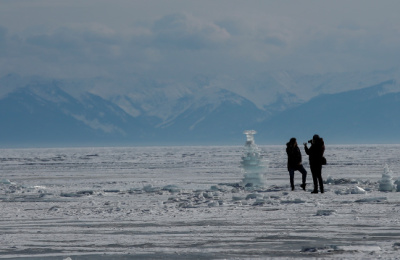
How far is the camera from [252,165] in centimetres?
2623

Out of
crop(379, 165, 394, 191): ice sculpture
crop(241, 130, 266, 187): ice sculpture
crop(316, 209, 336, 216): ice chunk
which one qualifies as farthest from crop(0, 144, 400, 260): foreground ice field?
crop(241, 130, 266, 187): ice sculpture

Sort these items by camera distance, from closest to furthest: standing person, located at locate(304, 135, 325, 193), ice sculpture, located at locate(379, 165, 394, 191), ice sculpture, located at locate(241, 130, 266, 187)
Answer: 1. standing person, located at locate(304, 135, 325, 193)
2. ice sculpture, located at locate(379, 165, 394, 191)
3. ice sculpture, located at locate(241, 130, 266, 187)

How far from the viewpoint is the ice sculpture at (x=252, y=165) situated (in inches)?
1017

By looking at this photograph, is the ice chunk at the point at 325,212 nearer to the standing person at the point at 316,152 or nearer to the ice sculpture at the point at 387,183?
the standing person at the point at 316,152

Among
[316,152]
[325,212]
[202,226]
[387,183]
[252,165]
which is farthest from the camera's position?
[252,165]

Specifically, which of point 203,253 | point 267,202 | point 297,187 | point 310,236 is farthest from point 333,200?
point 203,253

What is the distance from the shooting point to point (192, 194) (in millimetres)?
22109

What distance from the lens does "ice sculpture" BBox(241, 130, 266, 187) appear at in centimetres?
2583

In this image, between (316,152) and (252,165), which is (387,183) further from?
(252,165)

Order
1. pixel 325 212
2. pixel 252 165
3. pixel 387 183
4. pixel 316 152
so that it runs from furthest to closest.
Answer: pixel 252 165 → pixel 387 183 → pixel 316 152 → pixel 325 212

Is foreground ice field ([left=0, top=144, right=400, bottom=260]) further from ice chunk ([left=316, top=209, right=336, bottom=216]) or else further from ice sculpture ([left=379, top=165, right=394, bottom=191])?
ice sculpture ([left=379, top=165, right=394, bottom=191])

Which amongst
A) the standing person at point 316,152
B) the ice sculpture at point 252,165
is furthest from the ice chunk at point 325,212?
the ice sculpture at point 252,165

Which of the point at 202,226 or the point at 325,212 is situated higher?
the point at 325,212

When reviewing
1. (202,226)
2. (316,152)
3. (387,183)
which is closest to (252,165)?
(387,183)
